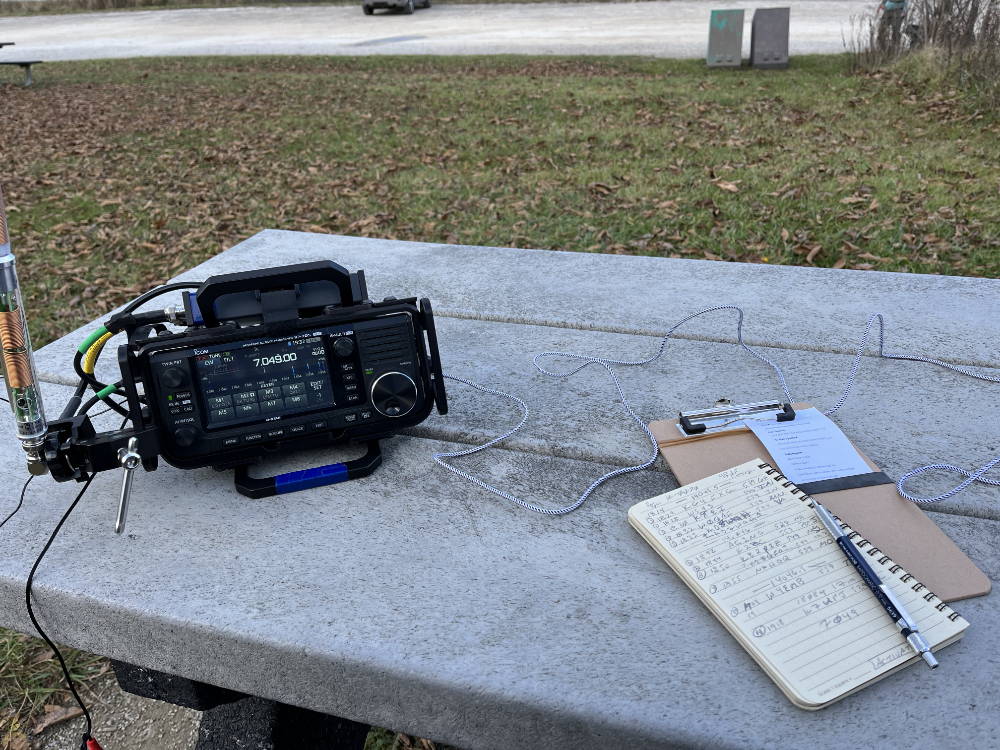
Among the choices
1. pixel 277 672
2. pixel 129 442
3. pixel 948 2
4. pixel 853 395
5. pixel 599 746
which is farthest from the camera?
pixel 948 2

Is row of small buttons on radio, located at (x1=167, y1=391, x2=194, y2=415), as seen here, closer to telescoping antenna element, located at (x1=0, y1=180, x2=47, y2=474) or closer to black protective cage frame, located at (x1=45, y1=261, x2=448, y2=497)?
black protective cage frame, located at (x1=45, y1=261, x2=448, y2=497)

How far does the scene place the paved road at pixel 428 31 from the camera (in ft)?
35.1

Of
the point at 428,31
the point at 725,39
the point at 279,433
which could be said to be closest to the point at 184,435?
the point at 279,433

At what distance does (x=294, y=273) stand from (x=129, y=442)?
39cm

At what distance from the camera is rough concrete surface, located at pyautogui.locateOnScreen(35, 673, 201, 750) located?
2.10m

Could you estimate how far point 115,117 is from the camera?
8039 mm

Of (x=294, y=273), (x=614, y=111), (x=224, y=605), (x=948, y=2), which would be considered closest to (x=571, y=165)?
(x=614, y=111)

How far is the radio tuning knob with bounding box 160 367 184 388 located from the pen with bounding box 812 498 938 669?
3.48 ft

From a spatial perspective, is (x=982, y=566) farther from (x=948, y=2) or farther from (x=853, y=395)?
(x=948, y=2)

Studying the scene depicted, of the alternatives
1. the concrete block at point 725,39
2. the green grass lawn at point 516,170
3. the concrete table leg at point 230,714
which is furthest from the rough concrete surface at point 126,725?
the concrete block at point 725,39

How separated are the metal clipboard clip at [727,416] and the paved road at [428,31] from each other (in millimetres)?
8972

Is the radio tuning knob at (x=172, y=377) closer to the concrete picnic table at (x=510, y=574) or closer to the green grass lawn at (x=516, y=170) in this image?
the concrete picnic table at (x=510, y=574)

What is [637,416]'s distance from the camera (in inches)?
65.2

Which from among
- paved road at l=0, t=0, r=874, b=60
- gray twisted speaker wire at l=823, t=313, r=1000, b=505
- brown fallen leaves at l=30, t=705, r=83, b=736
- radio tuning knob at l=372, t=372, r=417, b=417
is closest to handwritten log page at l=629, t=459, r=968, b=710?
gray twisted speaker wire at l=823, t=313, r=1000, b=505
